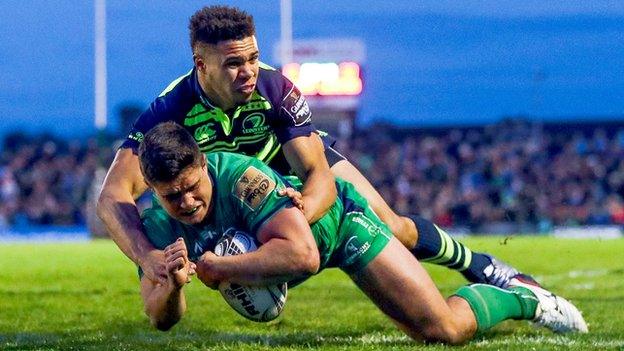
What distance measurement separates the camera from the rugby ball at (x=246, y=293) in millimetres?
5594

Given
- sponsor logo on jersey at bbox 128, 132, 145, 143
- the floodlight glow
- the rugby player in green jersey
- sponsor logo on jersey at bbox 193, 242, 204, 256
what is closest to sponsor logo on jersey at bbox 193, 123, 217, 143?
sponsor logo on jersey at bbox 128, 132, 145, 143

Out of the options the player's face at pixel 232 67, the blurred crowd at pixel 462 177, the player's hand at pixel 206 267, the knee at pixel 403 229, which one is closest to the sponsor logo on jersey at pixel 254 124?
the player's face at pixel 232 67

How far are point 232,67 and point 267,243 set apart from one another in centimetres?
137

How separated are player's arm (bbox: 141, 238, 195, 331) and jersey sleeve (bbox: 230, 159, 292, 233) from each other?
14.3 inches

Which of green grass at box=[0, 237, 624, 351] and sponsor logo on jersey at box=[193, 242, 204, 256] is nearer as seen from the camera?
sponsor logo on jersey at box=[193, 242, 204, 256]

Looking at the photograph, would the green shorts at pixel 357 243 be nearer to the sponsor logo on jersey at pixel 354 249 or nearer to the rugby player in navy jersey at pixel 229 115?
the sponsor logo on jersey at pixel 354 249

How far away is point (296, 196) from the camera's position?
5703 mm

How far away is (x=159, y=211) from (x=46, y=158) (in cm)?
2976

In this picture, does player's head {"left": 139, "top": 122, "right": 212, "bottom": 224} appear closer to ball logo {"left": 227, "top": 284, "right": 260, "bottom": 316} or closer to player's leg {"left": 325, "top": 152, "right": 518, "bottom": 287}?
ball logo {"left": 227, "top": 284, "right": 260, "bottom": 316}

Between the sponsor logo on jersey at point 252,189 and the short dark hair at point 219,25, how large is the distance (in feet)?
3.69

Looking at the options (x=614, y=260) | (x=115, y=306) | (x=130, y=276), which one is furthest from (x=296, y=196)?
(x=614, y=260)

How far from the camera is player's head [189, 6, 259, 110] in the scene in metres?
6.50

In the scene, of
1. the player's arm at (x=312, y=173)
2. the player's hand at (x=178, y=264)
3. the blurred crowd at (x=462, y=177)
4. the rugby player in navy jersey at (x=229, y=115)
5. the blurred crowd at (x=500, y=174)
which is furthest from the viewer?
the blurred crowd at (x=462, y=177)

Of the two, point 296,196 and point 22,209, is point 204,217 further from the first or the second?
point 22,209
